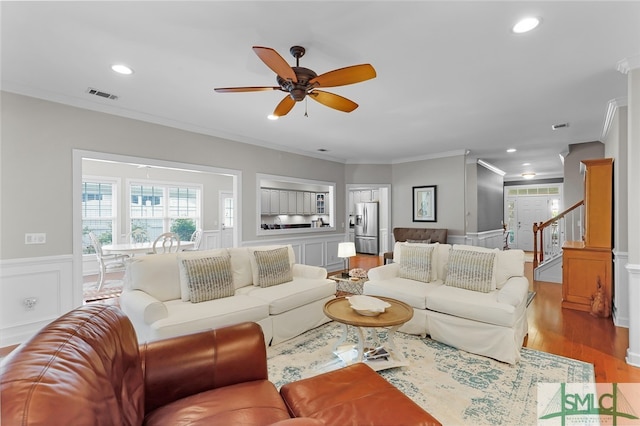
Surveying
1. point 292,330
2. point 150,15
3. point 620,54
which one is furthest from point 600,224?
point 150,15

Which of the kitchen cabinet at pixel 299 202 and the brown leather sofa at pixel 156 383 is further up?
the kitchen cabinet at pixel 299 202

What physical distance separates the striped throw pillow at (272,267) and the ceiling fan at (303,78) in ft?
5.81

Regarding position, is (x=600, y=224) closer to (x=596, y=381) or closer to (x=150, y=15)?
(x=596, y=381)

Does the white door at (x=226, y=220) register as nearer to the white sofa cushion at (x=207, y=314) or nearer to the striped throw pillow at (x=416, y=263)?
the white sofa cushion at (x=207, y=314)

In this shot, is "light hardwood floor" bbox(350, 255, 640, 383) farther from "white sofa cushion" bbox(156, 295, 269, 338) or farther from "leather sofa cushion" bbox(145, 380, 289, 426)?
"white sofa cushion" bbox(156, 295, 269, 338)

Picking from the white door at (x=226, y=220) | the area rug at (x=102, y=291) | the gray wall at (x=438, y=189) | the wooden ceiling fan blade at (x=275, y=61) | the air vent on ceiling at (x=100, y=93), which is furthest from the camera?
the white door at (x=226, y=220)

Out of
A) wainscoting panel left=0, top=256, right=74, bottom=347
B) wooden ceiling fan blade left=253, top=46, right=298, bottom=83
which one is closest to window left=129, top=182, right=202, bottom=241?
wainscoting panel left=0, top=256, right=74, bottom=347

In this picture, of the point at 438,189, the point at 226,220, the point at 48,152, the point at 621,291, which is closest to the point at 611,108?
the point at 621,291

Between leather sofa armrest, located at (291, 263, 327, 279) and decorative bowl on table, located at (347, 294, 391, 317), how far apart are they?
1093mm

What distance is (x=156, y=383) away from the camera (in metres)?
1.49

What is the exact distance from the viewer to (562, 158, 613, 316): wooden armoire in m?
4.05

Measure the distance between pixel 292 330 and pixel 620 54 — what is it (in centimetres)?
389

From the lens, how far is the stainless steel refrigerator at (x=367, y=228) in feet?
31.9

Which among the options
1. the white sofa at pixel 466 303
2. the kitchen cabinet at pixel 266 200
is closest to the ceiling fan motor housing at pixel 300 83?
the white sofa at pixel 466 303
